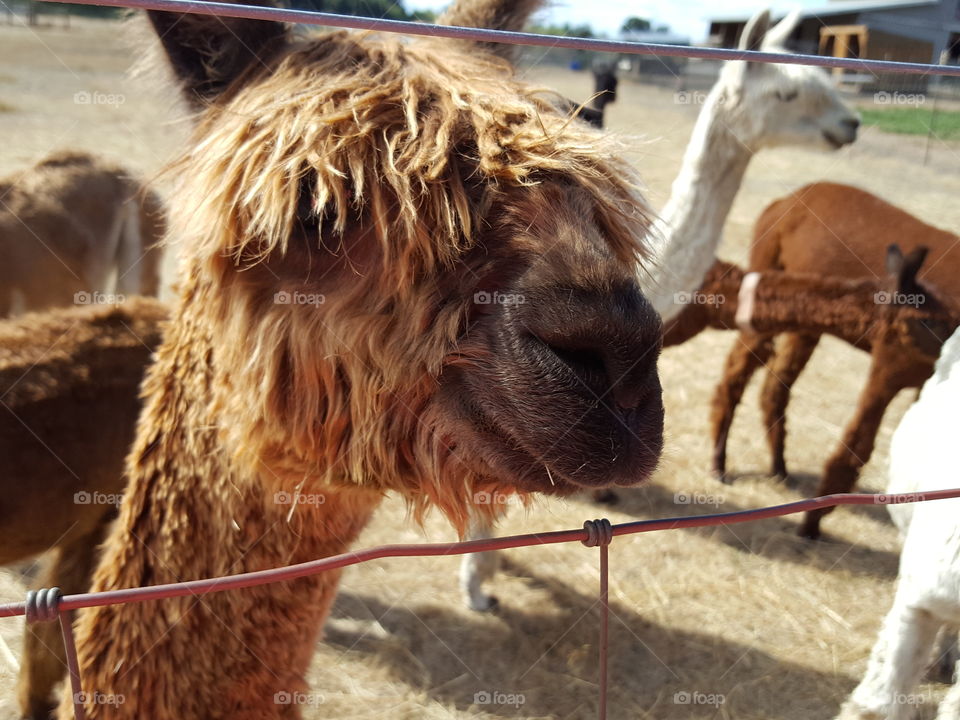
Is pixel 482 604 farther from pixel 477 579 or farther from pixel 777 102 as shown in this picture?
pixel 777 102

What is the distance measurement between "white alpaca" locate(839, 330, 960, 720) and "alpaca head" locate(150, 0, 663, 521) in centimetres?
122

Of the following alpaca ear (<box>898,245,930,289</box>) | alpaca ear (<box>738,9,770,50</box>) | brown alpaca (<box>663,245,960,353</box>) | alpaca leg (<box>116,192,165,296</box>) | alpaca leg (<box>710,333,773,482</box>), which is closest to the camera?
alpaca ear (<box>898,245,930,289</box>)

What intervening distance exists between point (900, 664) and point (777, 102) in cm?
330

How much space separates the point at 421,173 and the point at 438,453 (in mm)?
511

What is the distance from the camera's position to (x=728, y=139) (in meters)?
4.12

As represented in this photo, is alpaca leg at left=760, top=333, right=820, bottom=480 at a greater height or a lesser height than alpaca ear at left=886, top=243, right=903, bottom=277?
lesser

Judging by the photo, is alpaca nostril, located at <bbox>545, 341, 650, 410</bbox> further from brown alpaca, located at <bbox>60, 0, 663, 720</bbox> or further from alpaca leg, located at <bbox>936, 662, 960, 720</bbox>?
alpaca leg, located at <bbox>936, 662, 960, 720</bbox>

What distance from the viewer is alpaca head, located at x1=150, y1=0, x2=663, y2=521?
1.20 m

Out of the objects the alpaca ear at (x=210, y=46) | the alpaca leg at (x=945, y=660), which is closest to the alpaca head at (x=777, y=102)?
the alpaca leg at (x=945, y=660)

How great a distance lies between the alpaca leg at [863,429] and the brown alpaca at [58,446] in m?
3.50

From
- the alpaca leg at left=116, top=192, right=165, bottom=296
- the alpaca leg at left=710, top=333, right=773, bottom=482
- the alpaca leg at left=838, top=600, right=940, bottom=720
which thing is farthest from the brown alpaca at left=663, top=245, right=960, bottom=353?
the alpaca leg at left=116, top=192, right=165, bottom=296

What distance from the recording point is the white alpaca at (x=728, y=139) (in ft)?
12.7

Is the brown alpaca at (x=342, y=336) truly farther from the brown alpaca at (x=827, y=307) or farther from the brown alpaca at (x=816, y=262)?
the brown alpaca at (x=816, y=262)

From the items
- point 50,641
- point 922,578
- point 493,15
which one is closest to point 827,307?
point 922,578
